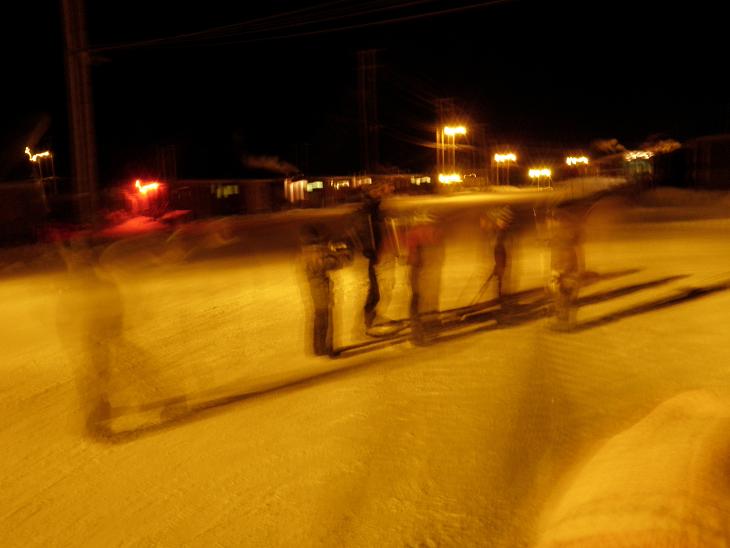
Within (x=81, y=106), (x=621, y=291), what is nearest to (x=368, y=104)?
(x=81, y=106)

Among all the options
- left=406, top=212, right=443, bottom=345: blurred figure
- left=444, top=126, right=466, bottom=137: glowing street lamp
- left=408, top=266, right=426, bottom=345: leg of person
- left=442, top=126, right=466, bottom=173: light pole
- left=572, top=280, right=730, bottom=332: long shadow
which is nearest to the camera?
left=408, top=266, right=426, bottom=345: leg of person

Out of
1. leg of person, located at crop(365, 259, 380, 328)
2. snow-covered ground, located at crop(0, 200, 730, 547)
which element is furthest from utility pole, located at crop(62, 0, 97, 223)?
leg of person, located at crop(365, 259, 380, 328)

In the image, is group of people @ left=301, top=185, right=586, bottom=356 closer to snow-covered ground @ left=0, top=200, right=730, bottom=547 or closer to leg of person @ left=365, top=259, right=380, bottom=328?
leg of person @ left=365, top=259, right=380, bottom=328

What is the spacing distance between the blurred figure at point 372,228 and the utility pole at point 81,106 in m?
7.68

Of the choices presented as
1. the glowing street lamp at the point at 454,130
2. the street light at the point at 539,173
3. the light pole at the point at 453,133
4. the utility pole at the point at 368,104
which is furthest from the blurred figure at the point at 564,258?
the street light at the point at 539,173

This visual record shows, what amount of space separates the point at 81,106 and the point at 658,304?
11208 mm

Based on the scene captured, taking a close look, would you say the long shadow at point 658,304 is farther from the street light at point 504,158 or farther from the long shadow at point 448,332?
the street light at point 504,158

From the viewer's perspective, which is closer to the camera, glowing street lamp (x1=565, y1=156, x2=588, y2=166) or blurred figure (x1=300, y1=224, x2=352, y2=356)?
blurred figure (x1=300, y1=224, x2=352, y2=356)

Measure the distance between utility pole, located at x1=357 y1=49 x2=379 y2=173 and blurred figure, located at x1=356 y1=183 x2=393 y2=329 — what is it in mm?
40040

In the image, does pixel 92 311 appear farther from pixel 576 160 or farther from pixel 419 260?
pixel 576 160

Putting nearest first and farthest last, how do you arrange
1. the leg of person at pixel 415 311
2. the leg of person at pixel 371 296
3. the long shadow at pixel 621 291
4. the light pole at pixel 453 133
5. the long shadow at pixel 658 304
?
the leg of person at pixel 415 311, the leg of person at pixel 371 296, the long shadow at pixel 658 304, the long shadow at pixel 621 291, the light pole at pixel 453 133

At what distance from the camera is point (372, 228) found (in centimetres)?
877

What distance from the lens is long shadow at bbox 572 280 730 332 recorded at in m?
9.11

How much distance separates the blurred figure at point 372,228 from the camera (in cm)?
864
